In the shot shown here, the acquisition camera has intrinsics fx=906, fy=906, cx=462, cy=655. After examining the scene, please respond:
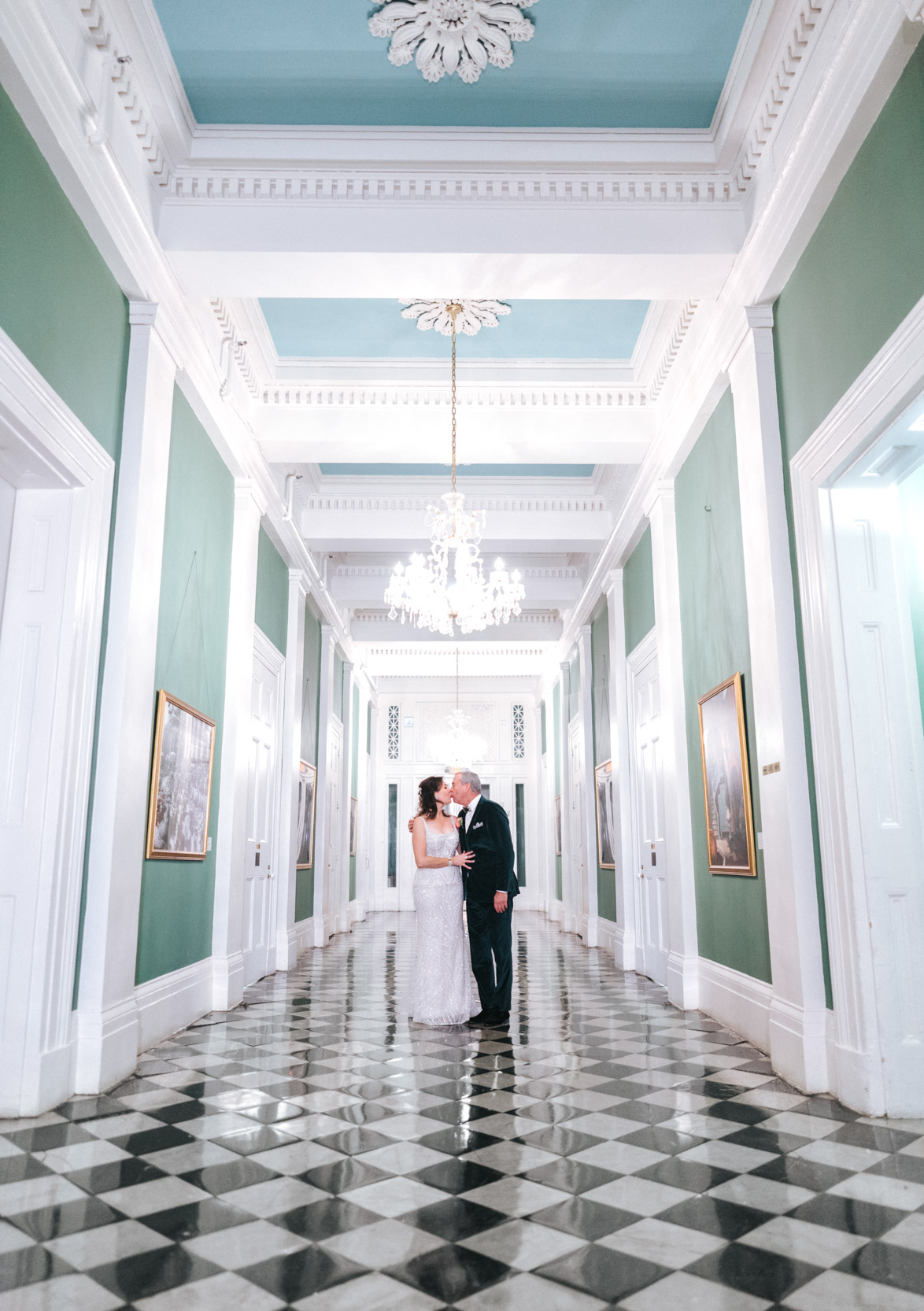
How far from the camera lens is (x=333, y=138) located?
16.6 ft

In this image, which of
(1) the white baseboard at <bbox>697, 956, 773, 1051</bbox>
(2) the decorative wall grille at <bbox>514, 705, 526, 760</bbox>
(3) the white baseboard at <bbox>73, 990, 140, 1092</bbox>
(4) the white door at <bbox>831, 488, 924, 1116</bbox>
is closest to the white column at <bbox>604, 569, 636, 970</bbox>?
(1) the white baseboard at <bbox>697, 956, 773, 1051</bbox>

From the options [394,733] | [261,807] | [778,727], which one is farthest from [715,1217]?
[394,733]

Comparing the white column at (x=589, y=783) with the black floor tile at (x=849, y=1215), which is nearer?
the black floor tile at (x=849, y=1215)

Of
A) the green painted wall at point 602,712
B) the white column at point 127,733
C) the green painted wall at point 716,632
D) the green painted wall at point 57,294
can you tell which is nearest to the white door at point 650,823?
the green painted wall at point 716,632

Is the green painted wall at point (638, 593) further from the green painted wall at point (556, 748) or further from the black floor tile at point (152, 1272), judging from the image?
the black floor tile at point (152, 1272)

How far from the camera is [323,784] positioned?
11.9m

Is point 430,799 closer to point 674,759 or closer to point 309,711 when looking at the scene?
point 674,759

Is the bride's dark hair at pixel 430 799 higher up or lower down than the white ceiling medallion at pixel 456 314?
lower down

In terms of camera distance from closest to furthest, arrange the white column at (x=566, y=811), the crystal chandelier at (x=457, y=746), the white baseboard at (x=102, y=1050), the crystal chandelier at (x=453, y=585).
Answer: the white baseboard at (x=102, y=1050), the crystal chandelier at (x=453, y=585), the white column at (x=566, y=811), the crystal chandelier at (x=457, y=746)

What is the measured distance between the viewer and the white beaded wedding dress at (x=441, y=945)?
604 cm

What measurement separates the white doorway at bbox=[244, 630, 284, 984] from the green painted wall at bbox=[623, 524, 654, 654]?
364cm

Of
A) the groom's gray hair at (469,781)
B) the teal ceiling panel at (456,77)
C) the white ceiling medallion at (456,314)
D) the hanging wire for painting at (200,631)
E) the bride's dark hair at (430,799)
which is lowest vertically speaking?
the bride's dark hair at (430,799)

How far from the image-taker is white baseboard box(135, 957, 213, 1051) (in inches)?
202

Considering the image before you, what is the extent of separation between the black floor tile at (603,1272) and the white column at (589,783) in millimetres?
9113
